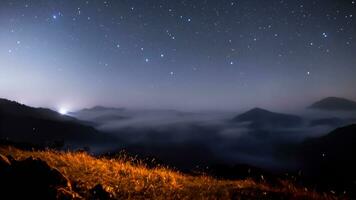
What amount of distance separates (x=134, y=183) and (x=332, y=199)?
15.9 ft

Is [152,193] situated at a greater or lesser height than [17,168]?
lesser

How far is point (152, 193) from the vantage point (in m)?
8.80

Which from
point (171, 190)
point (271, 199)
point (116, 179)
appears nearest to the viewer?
point (271, 199)

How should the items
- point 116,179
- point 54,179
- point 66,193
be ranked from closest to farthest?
point 66,193, point 54,179, point 116,179

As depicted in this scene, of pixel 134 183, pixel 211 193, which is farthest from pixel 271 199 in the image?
pixel 134 183

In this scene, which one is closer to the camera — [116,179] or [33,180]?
[33,180]

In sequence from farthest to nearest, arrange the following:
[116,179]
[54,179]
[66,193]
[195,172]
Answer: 1. [195,172]
2. [116,179]
3. [54,179]
4. [66,193]

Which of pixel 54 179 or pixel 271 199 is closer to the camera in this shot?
pixel 54 179

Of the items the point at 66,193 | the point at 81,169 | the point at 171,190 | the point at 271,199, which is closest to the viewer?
the point at 66,193

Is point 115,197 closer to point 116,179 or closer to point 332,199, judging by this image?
point 116,179

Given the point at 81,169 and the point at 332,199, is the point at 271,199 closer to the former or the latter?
the point at 332,199

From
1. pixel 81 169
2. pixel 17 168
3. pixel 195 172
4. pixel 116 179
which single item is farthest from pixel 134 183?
pixel 195 172

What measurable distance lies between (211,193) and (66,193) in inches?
138

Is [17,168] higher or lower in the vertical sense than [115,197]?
higher
